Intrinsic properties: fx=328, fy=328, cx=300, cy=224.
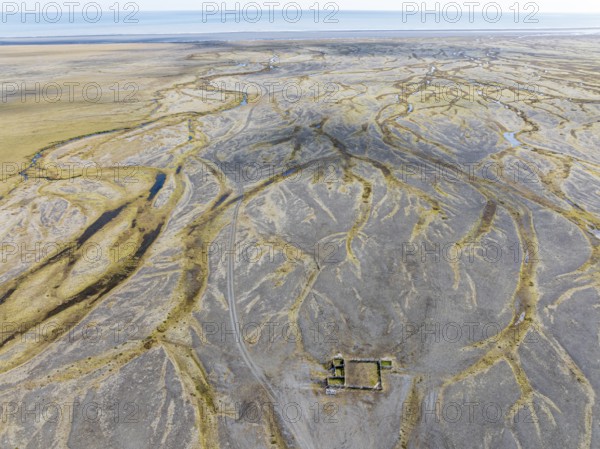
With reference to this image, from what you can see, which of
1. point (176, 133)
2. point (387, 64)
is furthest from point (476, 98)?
point (176, 133)

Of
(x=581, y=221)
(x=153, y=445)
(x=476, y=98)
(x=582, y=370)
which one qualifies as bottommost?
(x=153, y=445)

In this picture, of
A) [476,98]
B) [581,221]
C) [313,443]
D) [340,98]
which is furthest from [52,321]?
[476,98]

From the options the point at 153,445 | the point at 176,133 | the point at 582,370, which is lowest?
the point at 153,445

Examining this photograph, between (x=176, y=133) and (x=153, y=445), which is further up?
(x=176, y=133)

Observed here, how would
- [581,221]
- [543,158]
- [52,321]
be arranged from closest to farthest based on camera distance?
[52,321], [581,221], [543,158]

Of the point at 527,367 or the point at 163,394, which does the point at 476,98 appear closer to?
the point at 527,367

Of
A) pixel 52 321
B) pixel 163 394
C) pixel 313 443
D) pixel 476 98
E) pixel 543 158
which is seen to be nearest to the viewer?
pixel 313 443

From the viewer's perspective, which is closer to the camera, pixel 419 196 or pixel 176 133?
pixel 419 196

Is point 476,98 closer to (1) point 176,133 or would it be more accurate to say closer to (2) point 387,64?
(2) point 387,64

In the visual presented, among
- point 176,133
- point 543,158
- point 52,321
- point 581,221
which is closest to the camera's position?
point 52,321
